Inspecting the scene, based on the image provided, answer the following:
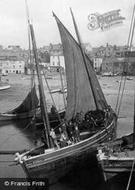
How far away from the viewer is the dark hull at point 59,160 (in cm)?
2195

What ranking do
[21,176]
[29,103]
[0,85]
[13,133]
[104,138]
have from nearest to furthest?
[21,176] < [104,138] < [13,133] < [29,103] < [0,85]

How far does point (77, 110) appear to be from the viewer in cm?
3064

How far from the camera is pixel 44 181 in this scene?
2252 centimetres

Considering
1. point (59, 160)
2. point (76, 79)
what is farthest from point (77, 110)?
point (59, 160)

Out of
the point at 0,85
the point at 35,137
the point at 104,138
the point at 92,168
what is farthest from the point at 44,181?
the point at 0,85

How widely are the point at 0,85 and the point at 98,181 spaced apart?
97.0 metres

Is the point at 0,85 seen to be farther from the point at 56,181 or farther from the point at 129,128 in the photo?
Answer: the point at 56,181

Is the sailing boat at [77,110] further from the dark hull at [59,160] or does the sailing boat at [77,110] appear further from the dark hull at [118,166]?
the dark hull at [118,166]

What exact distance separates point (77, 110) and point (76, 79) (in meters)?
2.66

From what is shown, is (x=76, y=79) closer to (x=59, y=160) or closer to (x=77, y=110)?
(x=77, y=110)

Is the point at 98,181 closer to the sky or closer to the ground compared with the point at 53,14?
closer to the ground

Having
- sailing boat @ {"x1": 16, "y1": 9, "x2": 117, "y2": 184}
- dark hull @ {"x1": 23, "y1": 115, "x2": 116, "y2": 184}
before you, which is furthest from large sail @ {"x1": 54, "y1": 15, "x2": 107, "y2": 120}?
dark hull @ {"x1": 23, "y1": 115, "x2": 116, "y2": 184}

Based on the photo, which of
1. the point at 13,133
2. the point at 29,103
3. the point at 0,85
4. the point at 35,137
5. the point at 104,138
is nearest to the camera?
the point at 104,138

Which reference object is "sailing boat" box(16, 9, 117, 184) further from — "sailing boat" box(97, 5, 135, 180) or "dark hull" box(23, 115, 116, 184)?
"sailing boat" box(97, 5, 135, 180)
